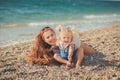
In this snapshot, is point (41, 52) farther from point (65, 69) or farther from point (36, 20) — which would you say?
point (36, 20)

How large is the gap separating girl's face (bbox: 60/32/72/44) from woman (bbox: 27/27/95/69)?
11.0 inches

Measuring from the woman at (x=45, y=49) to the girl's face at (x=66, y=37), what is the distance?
0.28 meters

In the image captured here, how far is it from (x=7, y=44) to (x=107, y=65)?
12.9ft

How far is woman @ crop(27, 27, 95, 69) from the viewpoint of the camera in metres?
5.53

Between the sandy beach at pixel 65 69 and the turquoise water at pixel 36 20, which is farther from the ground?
the turquoise water at pixel 36 20

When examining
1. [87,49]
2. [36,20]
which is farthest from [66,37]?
[36,20]

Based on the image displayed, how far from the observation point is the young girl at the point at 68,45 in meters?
5.30

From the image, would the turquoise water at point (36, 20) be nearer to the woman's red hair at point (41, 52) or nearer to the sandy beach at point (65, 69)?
the sandy beach at point (65, 69)

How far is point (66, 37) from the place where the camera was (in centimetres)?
531

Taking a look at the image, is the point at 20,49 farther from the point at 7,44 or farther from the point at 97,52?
the point at 97,52

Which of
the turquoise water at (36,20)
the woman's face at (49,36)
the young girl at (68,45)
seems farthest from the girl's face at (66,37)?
the turquoise water at (36,20)

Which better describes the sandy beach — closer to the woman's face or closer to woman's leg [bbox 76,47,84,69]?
woman's leg [bbox 76,47,84,69]

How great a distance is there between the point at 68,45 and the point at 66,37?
17 centimetres

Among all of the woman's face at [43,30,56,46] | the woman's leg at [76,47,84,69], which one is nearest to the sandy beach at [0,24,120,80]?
the woman's leg at [76,47,84,69]
